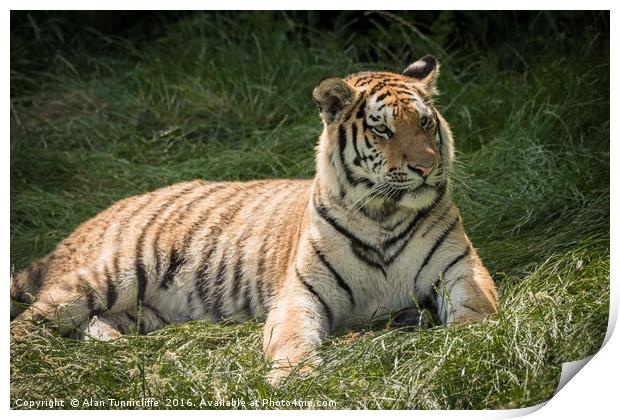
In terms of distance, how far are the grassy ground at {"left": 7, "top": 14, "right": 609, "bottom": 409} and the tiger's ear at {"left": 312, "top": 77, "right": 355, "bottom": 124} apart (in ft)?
2.06

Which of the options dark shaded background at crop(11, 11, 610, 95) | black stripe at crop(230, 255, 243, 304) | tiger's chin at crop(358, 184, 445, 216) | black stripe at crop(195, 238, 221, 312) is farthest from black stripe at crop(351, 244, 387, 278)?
dark shaded background at crop(11, 11, 610, 95)

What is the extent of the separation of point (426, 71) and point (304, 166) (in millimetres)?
1192

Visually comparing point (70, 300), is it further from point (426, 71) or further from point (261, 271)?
point (426, 71)

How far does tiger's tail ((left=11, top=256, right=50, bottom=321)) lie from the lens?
368 centimetres

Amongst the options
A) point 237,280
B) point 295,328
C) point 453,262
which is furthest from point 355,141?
point 237,280

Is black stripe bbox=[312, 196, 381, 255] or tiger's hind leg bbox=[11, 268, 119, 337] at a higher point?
black stripe bbox=[312, 196, 381, 255]

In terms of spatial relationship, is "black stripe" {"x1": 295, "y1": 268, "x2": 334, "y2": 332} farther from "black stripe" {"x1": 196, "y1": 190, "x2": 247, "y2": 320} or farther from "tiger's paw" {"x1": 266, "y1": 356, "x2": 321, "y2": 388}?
"black stripe" {"x1": 196, "y1": 190, "x2": 247, "y2": 320}

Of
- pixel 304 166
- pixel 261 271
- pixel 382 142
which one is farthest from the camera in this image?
pixel 304 166

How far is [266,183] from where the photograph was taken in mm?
3887

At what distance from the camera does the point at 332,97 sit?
320 centimetres


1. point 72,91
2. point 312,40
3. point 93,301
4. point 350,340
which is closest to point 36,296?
point 93,301

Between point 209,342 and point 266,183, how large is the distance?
2.60 ft

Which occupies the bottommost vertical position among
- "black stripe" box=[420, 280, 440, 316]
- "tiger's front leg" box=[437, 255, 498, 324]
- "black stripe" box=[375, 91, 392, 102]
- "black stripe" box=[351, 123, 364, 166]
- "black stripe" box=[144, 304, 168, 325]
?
"black stripe" box=[144, 304, 168, 325]
